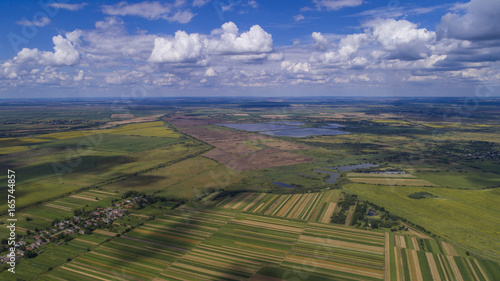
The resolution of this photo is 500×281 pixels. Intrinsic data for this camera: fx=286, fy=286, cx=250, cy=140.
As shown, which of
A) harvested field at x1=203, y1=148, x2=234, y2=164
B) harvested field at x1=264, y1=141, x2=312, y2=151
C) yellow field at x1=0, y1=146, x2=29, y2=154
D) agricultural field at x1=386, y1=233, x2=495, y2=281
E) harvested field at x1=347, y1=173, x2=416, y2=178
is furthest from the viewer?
harvested field at x1=264, y1=141, x2=312, y2=151

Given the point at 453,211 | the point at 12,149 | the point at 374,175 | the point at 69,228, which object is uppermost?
the point at 12,149

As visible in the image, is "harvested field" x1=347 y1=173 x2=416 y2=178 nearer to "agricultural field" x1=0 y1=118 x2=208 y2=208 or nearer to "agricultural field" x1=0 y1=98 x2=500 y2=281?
"agricultural field" x1=0 y1=98 x2=500 y2=281

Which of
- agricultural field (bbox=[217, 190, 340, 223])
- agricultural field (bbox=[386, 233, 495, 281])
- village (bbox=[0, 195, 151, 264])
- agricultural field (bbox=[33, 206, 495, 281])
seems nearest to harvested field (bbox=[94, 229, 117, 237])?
village (bbox=[0, 195, 151, 264])

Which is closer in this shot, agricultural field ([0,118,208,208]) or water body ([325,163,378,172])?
agricultural field ([0,118,208,208])

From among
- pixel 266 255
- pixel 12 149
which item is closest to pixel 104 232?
pixel 266 255

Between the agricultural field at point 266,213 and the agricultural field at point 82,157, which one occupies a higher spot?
the agricultural field at point 82,157

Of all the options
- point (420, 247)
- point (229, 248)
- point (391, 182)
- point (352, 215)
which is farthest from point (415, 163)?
point (229, 248)

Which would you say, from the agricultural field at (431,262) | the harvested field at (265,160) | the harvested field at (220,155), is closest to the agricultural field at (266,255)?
the agricultural field at (431,262)

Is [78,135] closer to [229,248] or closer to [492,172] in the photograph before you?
[229,248]

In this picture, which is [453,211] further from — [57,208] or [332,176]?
[57,208]

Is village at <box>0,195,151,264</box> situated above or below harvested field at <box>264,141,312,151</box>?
below

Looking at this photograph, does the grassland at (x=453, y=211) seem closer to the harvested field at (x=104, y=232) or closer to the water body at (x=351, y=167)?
the water body at (x=351, y=167)
